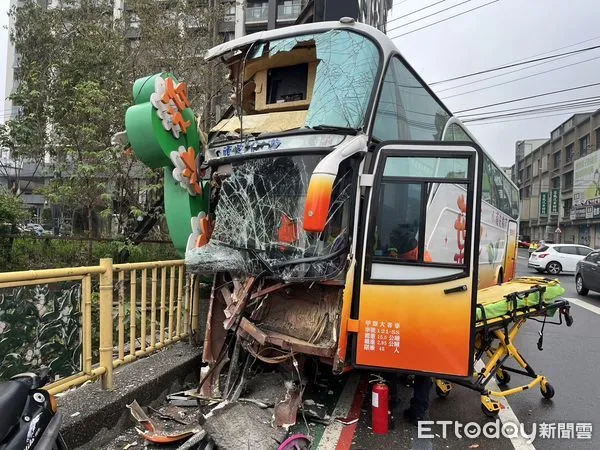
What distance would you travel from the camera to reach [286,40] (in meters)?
5.04

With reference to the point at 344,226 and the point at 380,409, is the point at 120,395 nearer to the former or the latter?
the point at 380,409

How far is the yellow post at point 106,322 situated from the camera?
3.77 m

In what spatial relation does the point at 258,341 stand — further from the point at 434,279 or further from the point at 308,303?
the point at 434,279

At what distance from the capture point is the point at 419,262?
4.02 m

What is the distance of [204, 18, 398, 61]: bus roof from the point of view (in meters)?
4.62

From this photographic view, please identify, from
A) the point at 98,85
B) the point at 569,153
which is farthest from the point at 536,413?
the point at 569,153

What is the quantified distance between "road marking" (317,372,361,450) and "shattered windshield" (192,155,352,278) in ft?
4.49

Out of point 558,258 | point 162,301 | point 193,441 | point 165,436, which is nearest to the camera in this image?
point 193,441

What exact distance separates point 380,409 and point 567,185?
52.7 metres

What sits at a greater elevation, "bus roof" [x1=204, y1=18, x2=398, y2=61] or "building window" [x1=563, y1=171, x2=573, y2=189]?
"building window" [x1=563, y1=171, x2=573, y2=189]

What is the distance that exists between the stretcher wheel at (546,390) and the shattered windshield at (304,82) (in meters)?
3.38

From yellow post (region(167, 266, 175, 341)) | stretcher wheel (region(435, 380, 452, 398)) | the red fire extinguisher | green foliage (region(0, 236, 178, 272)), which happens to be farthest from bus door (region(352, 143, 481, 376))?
green foliage (region(0, 236, 178, 272))

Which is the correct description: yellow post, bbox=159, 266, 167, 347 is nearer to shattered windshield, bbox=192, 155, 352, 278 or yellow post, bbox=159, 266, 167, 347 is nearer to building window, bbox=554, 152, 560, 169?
shattered windshield, bbox=192, 155, 352, 278

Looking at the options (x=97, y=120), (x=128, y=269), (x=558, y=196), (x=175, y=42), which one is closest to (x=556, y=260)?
(x=175, y=42)
